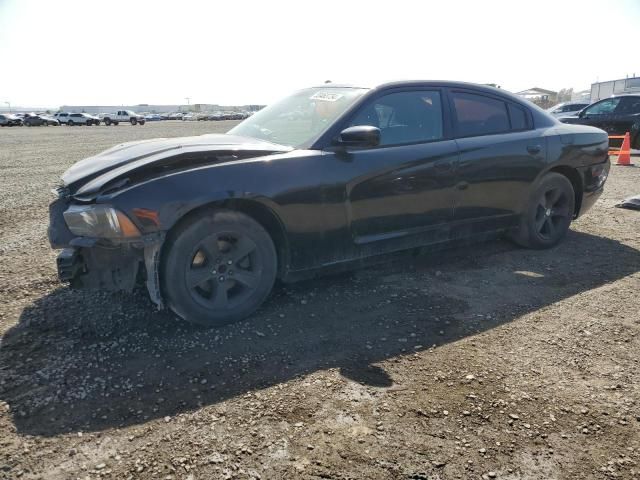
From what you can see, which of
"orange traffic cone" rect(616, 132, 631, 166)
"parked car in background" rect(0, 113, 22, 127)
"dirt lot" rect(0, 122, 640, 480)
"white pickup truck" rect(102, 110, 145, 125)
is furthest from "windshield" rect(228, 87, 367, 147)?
"white pickup truck" rect(102, 110, 145, 125)

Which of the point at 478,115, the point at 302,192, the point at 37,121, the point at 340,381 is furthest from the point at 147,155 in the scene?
the point at 37,121

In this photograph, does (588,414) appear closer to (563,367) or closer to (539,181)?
(563,367)

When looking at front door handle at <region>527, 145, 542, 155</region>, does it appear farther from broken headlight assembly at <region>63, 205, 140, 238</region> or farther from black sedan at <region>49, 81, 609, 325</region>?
broken headlight assembly at <region>63, 205, 140, 238</region>

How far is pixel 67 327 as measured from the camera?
3.10 metres

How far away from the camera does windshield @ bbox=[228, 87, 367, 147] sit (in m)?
3.54

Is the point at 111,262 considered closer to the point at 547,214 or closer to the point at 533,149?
the point at 533,149

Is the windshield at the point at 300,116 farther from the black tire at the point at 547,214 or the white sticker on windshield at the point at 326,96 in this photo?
the black tire at the point at 547,214

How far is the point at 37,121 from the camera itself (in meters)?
49.1

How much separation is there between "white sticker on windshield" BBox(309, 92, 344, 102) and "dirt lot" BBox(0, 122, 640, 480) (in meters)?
1.49

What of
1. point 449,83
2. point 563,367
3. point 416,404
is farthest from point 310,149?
point 563,367

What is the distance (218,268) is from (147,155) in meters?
0.95

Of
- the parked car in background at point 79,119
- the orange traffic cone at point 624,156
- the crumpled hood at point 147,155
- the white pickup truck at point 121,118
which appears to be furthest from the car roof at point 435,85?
the white pickup truck at point 121,118

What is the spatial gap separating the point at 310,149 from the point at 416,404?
1.86 meters

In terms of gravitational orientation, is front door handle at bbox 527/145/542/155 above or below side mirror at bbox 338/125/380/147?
below
